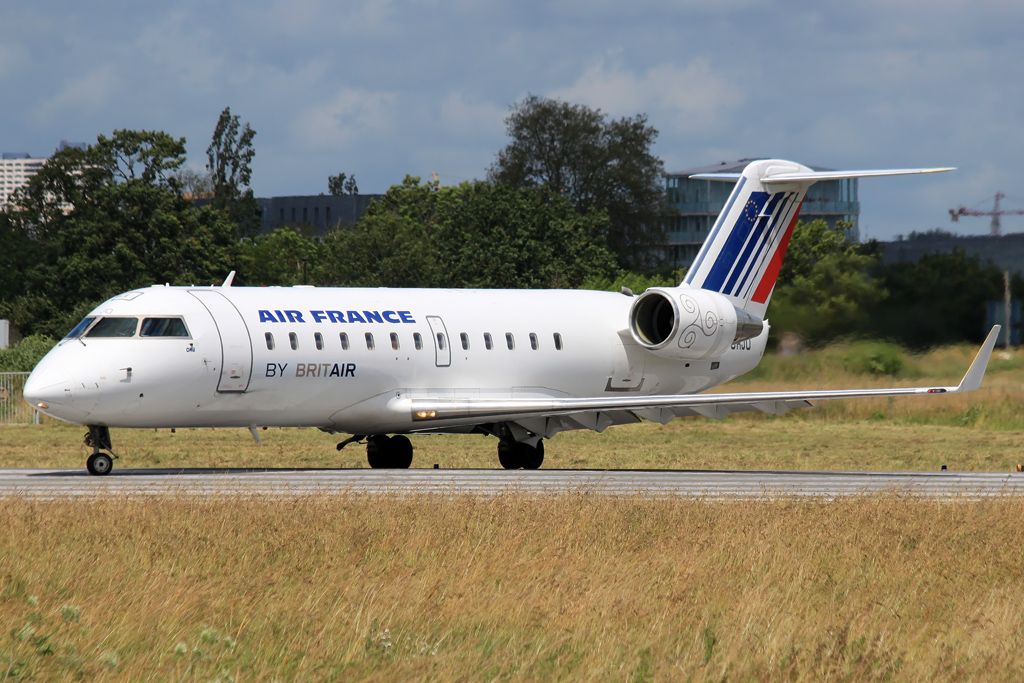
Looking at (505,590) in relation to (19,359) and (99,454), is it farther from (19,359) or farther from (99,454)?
(19,359)

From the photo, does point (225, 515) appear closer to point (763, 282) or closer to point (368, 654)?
point (368, 654)

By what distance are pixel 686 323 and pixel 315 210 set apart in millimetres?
150170

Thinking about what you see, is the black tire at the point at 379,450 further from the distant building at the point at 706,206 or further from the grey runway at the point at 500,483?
the distant building at the point at 706,206

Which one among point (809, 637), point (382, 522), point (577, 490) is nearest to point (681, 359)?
point (577, 490)

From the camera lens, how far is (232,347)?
28234mm


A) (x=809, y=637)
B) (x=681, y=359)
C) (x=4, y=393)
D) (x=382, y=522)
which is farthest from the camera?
(x=4, y=393)

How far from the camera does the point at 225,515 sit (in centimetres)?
1880

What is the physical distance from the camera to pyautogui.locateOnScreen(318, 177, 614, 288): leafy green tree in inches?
3883

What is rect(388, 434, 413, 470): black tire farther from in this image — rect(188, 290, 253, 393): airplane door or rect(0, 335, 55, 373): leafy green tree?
rect(0, 335, 55, 373): leafy green tree

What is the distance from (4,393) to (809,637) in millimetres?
43886

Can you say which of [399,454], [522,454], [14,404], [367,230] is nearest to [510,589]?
[399,454]

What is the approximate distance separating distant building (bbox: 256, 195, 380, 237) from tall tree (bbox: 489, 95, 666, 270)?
175ft

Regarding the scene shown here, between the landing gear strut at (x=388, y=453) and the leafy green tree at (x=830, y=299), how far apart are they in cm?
1242

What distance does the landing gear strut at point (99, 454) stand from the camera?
27.3 meters
